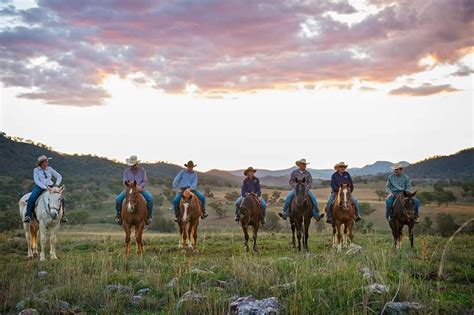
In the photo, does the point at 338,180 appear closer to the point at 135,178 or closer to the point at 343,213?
the point at 343,213

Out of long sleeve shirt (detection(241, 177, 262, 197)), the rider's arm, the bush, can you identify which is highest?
the rider's arm

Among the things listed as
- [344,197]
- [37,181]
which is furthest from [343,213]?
[37,181]

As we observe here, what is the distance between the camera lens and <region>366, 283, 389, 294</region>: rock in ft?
23.2

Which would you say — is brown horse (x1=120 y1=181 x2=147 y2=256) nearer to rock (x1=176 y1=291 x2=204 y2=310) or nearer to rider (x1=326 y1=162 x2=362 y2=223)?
rider (x1=326 y1=162 x2=362 y2=223)

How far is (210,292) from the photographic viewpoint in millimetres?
7562

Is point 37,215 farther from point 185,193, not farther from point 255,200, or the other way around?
point 255,200

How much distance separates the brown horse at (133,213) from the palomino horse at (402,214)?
29.7 ft

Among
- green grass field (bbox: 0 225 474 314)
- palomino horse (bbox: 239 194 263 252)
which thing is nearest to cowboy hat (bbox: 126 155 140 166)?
palomino horse (bbox: 239 194 263 252)

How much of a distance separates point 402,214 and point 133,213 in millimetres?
9616

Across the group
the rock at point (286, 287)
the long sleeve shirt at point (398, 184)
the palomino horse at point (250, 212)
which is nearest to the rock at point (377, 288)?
the rock at point (286, 287)

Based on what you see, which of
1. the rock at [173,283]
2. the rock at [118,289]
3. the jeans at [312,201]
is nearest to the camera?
the rock at [118,289]

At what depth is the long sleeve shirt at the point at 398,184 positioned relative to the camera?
1655 centimetres

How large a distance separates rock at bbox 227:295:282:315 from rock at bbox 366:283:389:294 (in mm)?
1534

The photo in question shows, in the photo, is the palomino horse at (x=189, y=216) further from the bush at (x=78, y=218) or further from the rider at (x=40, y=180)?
the bush at (x=78, y=218)
